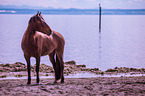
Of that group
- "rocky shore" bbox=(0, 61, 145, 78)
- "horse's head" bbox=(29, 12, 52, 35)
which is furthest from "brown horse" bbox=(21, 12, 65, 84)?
"rocky shore" bbox=(0, 61, 145, 78)

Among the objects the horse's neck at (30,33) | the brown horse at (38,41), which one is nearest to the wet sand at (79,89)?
the brown horse at (38,41)

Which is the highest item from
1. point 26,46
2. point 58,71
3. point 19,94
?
point 26,46

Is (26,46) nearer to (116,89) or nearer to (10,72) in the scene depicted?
(116,89)

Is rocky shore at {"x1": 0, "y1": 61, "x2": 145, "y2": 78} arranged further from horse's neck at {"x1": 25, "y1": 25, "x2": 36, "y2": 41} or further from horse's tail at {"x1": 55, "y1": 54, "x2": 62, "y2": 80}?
horse's neck at {"x1": 25, "y1": 25, "x2": 36, "y2": 41}

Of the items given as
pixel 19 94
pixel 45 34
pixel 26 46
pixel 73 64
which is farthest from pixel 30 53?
pixel 73 64

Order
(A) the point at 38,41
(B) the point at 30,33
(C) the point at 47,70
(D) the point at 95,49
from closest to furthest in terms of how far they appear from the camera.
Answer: (B) the point at 30,33
(A) the point at 38,41
(C) the point at 47,70
(D) the point at 95,49

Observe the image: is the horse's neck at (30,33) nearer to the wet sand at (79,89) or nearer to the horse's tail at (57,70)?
the wet sand at (79,89)

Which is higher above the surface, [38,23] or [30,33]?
[38,23]

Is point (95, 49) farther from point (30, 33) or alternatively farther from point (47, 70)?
point (30, 33)

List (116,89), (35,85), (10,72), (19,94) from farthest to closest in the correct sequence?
(10,72)
(35,85)
(116,89)
(19,94)

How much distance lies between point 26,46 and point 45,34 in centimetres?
96

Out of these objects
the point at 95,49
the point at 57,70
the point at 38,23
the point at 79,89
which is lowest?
the point at 79,89

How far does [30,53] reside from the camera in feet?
35.6

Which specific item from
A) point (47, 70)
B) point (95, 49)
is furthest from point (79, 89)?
point (95, 49)
